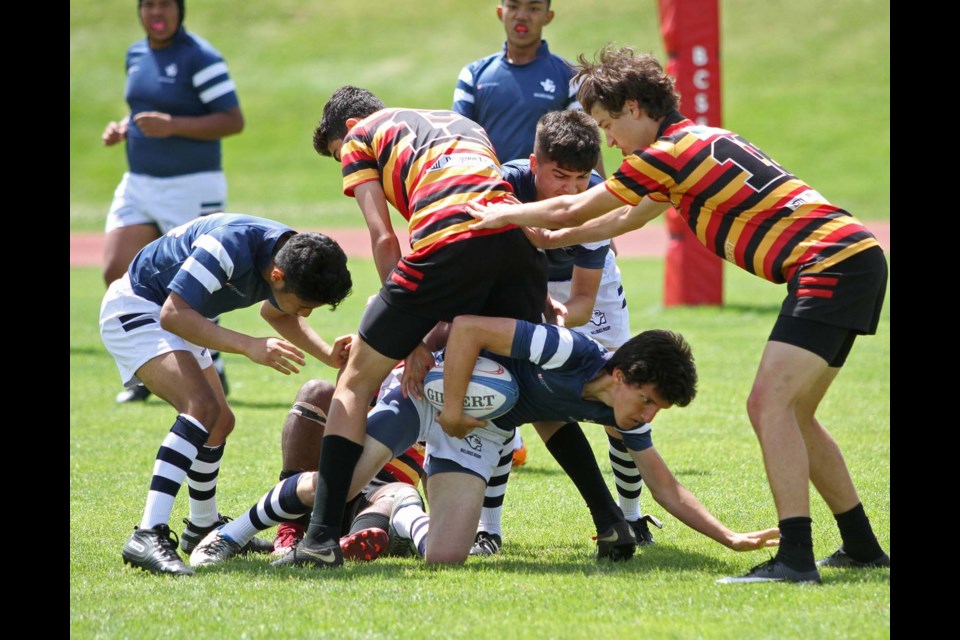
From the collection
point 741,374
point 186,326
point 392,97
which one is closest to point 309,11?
point 392,97

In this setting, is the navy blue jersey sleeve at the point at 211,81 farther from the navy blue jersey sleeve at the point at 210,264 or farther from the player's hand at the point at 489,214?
the player's hand at the point at 489,214

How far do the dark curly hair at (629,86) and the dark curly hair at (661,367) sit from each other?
82 centimetres

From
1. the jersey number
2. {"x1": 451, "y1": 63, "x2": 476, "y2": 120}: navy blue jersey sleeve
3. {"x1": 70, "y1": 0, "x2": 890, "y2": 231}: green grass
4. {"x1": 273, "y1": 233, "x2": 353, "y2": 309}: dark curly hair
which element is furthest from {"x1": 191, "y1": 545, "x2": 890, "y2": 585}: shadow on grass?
{"x1": 70, "y1": 0, "x2": 890, "y2": 231}: green grass

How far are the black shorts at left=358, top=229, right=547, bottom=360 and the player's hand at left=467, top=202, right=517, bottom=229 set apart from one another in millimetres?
70

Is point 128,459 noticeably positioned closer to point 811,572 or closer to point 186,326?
point 186,326

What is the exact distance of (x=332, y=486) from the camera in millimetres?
4484

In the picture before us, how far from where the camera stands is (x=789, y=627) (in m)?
3.58

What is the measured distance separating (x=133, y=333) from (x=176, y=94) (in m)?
4.03

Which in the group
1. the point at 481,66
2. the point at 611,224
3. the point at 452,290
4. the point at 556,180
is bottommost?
the point at 452,290

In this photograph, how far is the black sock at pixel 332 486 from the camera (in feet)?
14.7

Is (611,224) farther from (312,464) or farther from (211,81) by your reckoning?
(211,81)

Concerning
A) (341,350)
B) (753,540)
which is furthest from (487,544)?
(753,540)
